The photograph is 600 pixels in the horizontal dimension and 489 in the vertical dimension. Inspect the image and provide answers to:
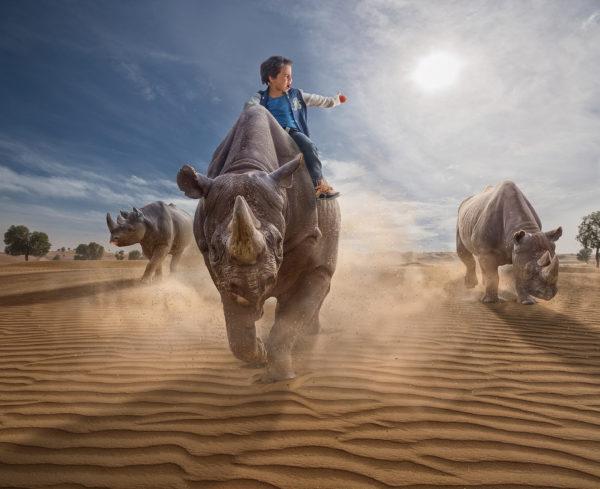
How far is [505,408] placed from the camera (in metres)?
2.66

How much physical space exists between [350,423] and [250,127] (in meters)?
2.51

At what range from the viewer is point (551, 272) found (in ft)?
20.4

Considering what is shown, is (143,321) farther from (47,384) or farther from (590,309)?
(590,309)

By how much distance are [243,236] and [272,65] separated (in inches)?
122

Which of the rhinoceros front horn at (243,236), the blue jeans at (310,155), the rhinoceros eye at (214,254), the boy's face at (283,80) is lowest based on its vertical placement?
the rhinoceros eye at (214,254)

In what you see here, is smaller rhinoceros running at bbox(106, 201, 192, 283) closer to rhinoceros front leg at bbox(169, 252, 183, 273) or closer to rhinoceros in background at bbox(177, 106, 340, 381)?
rhinoceros front leg at bbox(169, 252, 183, 273)

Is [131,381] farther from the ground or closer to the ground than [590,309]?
closer to the ground

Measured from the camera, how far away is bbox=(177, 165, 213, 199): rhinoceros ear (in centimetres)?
228

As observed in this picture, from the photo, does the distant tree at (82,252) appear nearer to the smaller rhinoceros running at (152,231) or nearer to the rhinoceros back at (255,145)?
the smaller rhinoceros running at (152,231)

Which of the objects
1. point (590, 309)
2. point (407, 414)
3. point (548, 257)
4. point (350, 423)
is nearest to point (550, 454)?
point (407, 414)

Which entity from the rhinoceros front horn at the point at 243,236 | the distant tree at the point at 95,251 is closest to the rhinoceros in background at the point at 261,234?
the rhinoceros front horn at the point at 243,236

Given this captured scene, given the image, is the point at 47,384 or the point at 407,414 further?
the point at 47,384

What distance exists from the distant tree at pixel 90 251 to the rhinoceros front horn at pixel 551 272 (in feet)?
198

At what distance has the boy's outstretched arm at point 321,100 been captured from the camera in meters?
4.59
